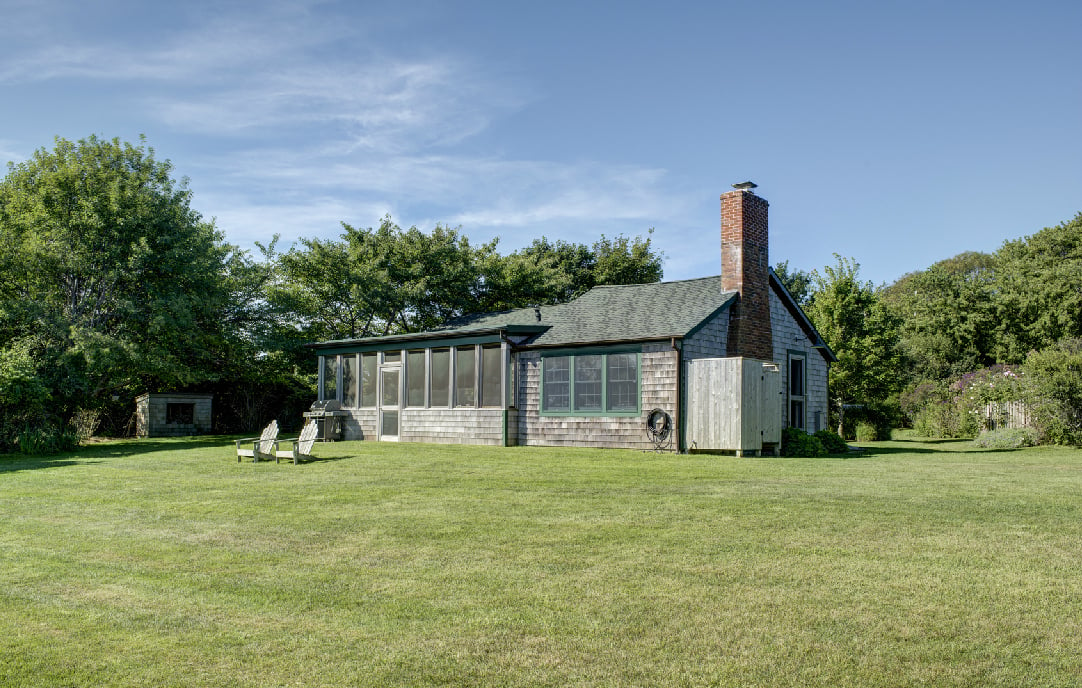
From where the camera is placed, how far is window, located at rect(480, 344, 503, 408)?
68.9ft

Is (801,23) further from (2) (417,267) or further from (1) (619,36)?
(2) (417,267)

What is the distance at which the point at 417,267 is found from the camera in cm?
3225

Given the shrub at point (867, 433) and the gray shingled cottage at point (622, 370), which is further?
the shrub at point (867, 433)

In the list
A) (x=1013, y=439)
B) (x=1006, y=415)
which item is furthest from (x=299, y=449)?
(x=1006, y=415)

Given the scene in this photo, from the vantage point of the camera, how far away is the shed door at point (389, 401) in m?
23.2

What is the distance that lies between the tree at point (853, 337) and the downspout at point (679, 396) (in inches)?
494

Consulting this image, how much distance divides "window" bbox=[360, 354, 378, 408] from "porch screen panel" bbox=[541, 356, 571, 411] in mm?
6215

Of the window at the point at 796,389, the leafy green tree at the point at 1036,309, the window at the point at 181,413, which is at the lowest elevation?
the window at the point at 181,413

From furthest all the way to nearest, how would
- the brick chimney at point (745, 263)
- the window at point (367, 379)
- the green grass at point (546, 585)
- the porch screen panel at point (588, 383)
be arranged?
the window at point (367, 379)
the brick chimney at point (745, 263)
the porch screen panel at point (588, 383)
the green grass at point (546, 585)

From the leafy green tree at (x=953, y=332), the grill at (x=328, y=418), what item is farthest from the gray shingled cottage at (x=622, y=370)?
the leafy green tree at (x=953, y=332)

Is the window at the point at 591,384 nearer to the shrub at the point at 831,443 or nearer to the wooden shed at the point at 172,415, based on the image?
Result: the shrub at the point at 831,443

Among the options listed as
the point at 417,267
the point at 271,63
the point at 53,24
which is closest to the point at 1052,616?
the point at 271,63

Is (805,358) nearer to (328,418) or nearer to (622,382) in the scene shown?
(622,382)

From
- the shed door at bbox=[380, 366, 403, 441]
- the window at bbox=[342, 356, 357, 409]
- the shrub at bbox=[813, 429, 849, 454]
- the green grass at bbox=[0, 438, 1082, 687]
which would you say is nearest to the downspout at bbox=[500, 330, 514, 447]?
the shed door at bbox=[380, 366, 403, 441]
